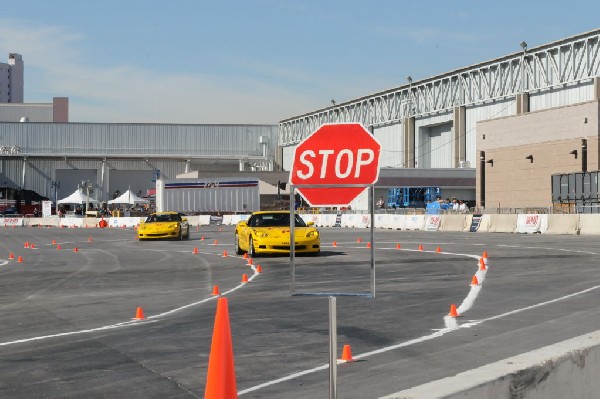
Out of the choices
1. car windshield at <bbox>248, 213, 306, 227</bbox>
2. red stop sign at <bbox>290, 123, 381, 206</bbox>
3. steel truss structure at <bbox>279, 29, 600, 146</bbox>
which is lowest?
car windshield at <bbox>248, 213, 306, 227</bbox>

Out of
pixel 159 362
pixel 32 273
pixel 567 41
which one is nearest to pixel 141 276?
pixel 32 273

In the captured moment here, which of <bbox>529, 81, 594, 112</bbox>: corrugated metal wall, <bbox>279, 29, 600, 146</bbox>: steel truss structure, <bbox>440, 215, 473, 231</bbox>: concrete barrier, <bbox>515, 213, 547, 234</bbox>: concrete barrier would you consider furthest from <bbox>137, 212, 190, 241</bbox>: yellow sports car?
<bbox>279, 29, 600, 146</bbox>: steel truss structure

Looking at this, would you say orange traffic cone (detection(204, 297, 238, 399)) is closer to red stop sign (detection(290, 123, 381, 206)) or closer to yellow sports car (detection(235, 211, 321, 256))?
red stop sign (detection(290, 123, 381, 206))

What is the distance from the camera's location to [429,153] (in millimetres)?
91000

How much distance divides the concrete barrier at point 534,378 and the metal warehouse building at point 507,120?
5669 centimetres

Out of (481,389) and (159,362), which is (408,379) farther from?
(481,389)

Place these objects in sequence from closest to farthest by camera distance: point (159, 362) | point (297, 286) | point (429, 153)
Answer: point (159, 362) < point (297, 286) < point (429, 153)

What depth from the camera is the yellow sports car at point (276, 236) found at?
27.8 meters

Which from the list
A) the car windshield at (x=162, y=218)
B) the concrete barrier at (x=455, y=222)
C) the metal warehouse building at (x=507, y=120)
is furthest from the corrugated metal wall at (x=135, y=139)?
the car windshield at (x=162, y=218)

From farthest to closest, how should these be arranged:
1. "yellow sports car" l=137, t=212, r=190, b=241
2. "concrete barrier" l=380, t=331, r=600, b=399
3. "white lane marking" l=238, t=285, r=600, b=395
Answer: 1. "yellow sports car" l=137, t=212, r=190, b=241
2. "white lane marking" l=238, t=285, r=600, b=395
3. "concrete barrier" l=380, t=331, r=600, b=399

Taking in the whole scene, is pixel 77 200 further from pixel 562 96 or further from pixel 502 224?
pixel 502 224

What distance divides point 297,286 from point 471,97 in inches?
2597

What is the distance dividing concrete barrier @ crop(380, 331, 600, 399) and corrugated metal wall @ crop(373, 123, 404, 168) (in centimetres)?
8668

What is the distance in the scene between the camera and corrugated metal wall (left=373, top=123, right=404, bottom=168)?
9406cm
